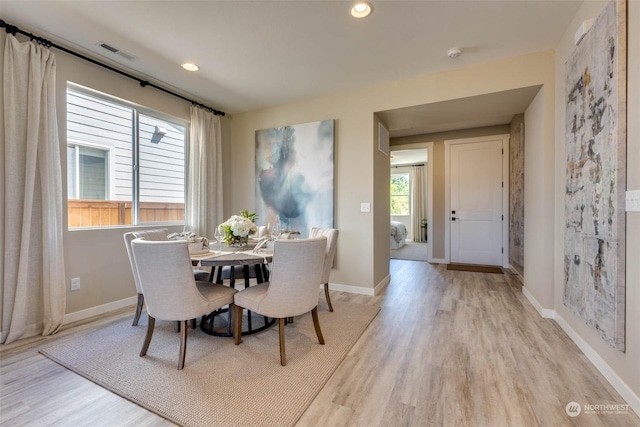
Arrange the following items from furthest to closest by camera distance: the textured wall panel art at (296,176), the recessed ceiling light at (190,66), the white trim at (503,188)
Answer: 1. the white trim at (503,188)
2. the textured wall panel art at (296,176)
3. the recessed ceiling light at (190,66)

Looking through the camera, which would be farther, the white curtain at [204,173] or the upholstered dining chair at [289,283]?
the white curtain at [204,173]

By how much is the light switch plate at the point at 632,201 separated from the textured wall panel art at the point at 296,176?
265 centimetres

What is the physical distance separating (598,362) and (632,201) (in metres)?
1.12

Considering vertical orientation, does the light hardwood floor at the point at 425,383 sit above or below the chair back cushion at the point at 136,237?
below

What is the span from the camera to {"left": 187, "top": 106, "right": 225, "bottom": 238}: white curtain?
12.5 ft

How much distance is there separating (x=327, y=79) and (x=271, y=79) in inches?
26.1

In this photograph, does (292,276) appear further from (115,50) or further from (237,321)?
(115,50)

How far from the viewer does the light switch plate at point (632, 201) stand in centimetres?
145

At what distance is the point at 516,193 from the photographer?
4410 millimetres

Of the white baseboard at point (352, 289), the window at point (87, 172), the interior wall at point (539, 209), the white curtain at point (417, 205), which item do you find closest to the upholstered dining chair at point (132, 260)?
the window at point (87, 172)

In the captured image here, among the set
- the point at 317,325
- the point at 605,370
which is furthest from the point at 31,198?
the point at 605,370

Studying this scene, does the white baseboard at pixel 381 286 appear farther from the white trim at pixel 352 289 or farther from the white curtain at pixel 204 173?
the white curtain at pixel 204 173

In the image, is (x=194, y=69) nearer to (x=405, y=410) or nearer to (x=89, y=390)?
(x=89, y=390)

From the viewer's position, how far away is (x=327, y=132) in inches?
145
